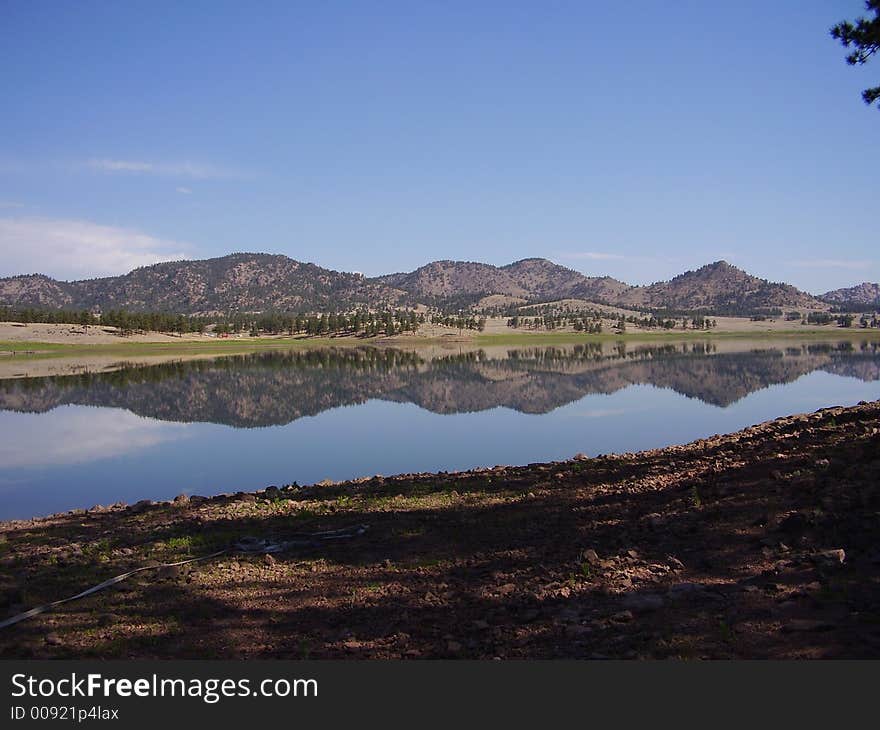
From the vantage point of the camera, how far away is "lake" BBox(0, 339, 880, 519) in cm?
Answer: 2466

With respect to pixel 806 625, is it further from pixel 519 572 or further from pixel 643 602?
pixel 519 572

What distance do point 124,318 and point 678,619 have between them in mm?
161827

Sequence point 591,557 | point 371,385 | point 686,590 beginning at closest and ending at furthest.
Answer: point 686,590 → point 591,557 → point 371,385

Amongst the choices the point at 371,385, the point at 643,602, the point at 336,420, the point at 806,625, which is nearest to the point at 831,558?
the point at 806,625

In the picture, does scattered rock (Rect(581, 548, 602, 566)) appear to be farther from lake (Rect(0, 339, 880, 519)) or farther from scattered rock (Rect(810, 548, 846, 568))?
lake (Rect(0, 339, 880, 519))

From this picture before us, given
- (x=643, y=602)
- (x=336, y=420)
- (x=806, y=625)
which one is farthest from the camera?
(x=336, y=420)

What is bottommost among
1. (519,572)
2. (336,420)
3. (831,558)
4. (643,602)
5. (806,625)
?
(336,420)

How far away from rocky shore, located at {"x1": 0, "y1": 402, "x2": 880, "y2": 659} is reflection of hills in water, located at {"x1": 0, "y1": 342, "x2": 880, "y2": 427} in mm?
26915

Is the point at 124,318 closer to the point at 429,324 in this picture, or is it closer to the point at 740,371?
the point at 429,324

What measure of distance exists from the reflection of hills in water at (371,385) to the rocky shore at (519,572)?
26915mm

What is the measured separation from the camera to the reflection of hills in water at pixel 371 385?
45750 mm

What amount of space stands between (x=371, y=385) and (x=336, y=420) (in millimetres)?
22324

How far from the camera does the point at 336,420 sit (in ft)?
127

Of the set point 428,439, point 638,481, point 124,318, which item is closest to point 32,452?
point 428,439
